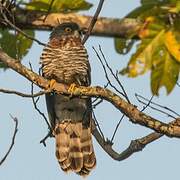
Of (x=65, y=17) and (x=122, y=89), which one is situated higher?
(x=65, y=17)

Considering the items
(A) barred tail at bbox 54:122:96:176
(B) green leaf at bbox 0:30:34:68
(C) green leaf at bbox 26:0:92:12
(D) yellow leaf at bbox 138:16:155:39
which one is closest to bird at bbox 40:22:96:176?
(A) barred tail at bbox 54:122:96:176

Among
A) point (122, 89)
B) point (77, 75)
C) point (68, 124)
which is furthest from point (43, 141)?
point (68, 124)

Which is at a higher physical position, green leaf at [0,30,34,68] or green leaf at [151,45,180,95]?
green leaf at [0,30,34,68]

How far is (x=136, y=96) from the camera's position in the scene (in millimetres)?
3666

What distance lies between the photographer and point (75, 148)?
605 cm

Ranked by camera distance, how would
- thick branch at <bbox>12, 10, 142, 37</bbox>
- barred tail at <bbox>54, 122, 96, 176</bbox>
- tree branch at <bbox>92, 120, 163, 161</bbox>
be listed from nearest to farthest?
thick branch at <bbox>12, 10, 142, 37</bbox>, tree branch at <bbox>92, 120, 163, 161</bbox>, barred tail at <bbox>54, 122, 96, 176</bbox>

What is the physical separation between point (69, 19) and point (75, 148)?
3.23m

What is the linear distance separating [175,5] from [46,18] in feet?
4.81

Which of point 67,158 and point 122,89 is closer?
point 122,89

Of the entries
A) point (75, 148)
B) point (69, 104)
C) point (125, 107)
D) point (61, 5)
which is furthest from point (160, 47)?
point (69, 104)

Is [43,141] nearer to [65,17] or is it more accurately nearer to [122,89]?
[122,89]

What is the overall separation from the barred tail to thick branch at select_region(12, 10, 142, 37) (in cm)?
260

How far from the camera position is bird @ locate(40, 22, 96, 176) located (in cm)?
570

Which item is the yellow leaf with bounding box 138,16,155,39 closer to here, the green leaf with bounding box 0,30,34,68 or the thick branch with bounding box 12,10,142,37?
the thick branch with bounding box 12,10,142,37
